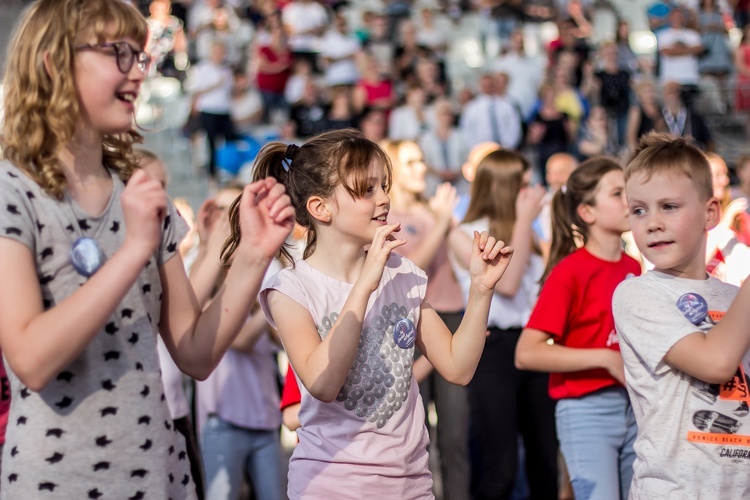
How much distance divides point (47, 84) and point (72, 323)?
1.88ft

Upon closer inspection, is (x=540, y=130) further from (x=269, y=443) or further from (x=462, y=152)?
(x=269, y=443)

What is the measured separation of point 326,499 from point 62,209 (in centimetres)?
116

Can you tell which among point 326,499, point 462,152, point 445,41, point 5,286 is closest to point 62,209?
point 5,286

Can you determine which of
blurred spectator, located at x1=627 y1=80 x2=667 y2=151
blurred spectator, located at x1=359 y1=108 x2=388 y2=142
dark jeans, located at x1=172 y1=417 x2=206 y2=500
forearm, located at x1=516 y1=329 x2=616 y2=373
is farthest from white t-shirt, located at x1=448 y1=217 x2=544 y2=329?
blurred spectator, located at x1=627 y1=80 x2=667 y2=151

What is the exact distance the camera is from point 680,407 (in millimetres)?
2887

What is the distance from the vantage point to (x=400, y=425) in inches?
114

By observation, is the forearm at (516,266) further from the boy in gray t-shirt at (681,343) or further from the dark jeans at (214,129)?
the dark jeans at (214,129)

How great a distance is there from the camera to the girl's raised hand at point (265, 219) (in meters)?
2.30

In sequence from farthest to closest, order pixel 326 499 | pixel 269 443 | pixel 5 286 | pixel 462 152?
pixel 462 152, pixel 269 443, pixel 326 499, pixel 5 286

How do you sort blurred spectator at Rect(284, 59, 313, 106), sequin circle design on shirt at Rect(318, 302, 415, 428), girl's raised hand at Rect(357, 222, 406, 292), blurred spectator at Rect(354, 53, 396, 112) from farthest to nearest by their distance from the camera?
blurred spectator at Rect(284, 59, 313, 106) → blurred spectator at Rect(354, 53, 396, 112) → sequin circle design on shirt at Rect(318, 302, 415, 428) → girl's raised hand at Rect(357, 222, 406, 292)

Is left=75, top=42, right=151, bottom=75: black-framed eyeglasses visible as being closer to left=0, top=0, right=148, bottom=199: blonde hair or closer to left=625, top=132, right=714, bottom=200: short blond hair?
left=0, top=0, right=148, bottom=199: blonde hair

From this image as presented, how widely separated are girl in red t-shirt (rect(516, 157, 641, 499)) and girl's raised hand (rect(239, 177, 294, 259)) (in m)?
1.86

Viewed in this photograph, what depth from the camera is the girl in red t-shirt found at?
3.85 m

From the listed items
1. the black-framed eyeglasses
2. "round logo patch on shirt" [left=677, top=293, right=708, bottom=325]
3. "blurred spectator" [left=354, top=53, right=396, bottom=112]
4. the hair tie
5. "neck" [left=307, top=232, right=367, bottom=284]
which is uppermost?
"blurred spectator" [left=354, top=53, right=396, bottom=112]
